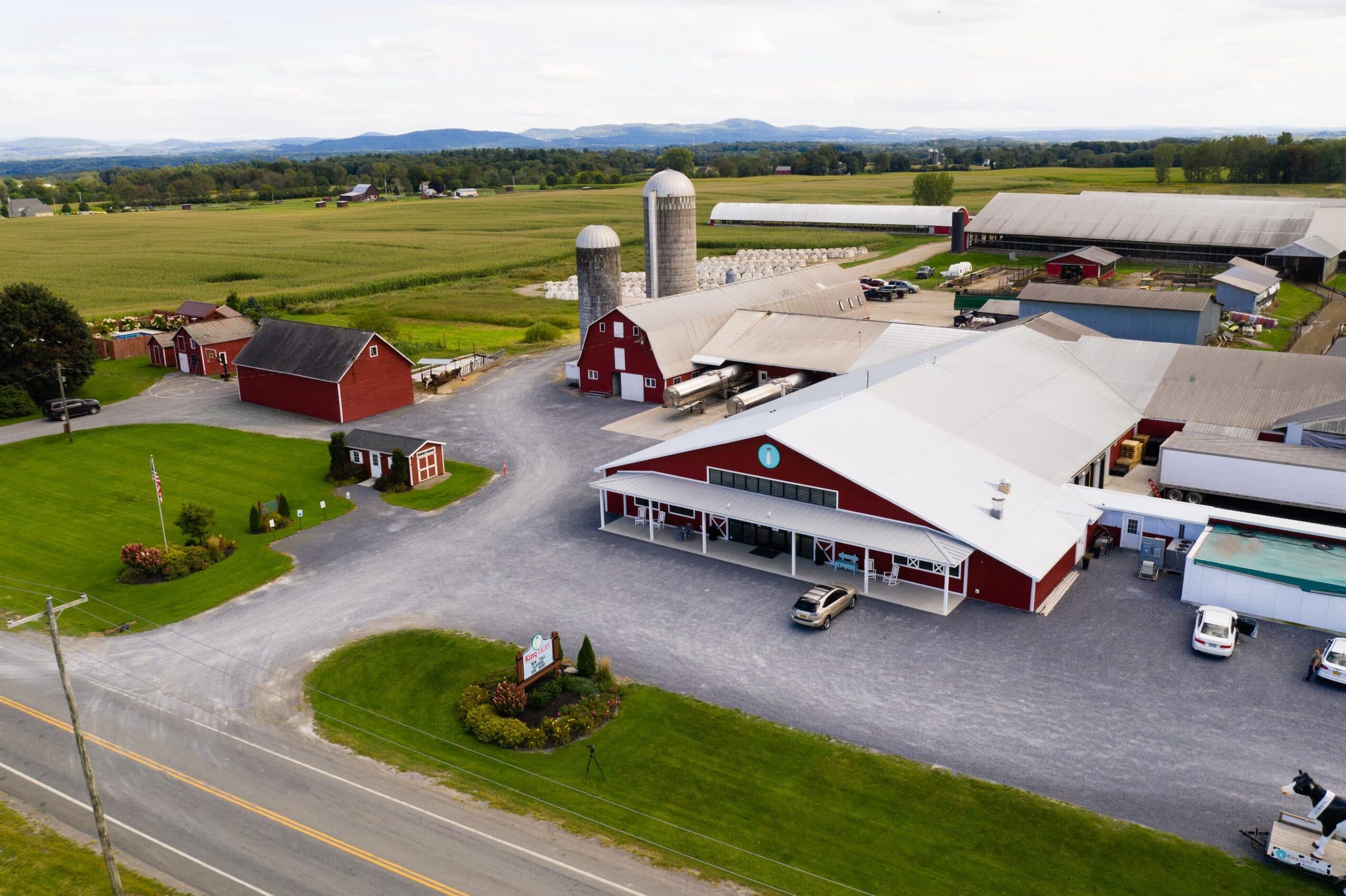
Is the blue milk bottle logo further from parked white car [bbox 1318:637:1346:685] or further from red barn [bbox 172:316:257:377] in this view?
red barn [bbox 172:316:257:377]

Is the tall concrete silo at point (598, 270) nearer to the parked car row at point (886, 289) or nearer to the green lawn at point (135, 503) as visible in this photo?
the green lawn at point (135, 503)

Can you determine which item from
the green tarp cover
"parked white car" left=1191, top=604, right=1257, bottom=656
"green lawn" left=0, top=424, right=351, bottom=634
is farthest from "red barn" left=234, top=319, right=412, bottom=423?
"parked white car" left=1191, top=604, right=1257, bottom=656

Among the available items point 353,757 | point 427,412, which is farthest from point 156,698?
point 427,412

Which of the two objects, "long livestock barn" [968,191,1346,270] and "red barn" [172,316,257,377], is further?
"long livestock barn" [968,191,1346,270]

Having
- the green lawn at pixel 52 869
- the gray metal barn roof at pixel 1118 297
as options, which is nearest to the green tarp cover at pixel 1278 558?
the green lawn at pixel 52 869

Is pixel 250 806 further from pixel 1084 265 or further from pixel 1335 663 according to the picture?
pixel 1084 265

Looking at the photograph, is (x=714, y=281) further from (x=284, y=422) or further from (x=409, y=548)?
(x=409, y=548)
